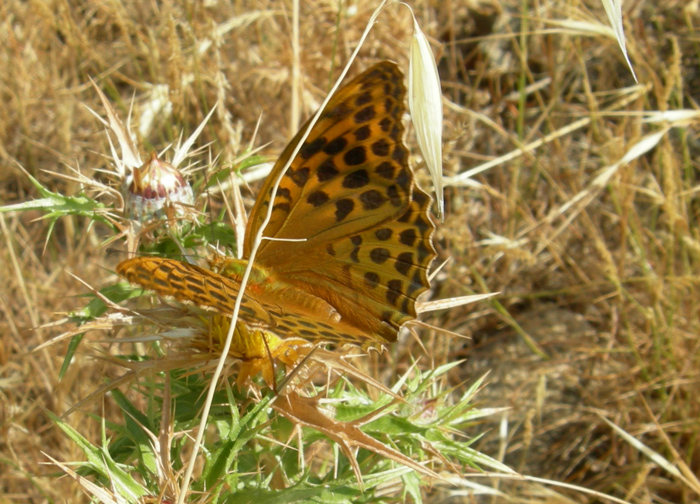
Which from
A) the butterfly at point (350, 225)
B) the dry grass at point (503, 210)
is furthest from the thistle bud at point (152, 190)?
the dry grass at point (503, 210)

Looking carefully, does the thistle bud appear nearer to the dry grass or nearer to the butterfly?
the butterfly

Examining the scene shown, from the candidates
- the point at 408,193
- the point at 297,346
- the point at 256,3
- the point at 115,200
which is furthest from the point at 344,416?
the point at 256,3

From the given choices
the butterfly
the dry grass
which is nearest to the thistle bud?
the butterfly

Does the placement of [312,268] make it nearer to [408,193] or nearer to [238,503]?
[408,193]

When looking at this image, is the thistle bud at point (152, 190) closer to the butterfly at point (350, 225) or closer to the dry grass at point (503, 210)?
the butterfly at point (350, 225)

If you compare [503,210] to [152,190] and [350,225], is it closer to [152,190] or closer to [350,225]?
[350,225]

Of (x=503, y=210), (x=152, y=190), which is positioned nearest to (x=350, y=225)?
(x=152, y=190)
